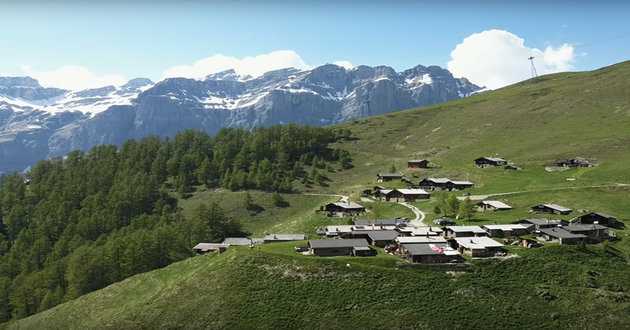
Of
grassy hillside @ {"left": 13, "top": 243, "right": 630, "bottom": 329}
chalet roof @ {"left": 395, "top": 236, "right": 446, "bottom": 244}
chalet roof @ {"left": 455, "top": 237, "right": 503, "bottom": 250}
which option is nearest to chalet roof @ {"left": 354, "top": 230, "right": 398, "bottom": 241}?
chalet roof @ {"left": 395, "top": 236, "right": 446, "bottom": 244}

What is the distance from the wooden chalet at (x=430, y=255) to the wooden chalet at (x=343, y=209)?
44030 mm

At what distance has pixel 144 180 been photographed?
535 feet

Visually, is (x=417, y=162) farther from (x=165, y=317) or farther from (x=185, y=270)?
(x=165, y=317)

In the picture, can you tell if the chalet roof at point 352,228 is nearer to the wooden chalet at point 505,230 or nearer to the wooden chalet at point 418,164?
the wooden chalet at point 505,230

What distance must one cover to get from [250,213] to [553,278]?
298ft

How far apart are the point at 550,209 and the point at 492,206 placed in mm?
13602

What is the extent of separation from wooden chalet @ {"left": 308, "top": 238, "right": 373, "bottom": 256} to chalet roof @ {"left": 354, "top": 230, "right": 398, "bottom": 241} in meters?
6.12

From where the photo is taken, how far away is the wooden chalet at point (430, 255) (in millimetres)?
71750

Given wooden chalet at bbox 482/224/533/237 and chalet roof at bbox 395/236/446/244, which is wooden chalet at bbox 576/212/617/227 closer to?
wooden chalet at bbox 482/224/533/237

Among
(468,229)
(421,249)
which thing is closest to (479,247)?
(421,249)

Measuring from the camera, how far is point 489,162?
155 meters

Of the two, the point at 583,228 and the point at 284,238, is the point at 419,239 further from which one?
the point at 583,228

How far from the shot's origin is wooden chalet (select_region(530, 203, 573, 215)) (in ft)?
320

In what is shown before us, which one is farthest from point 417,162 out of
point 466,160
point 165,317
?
point 165,317
